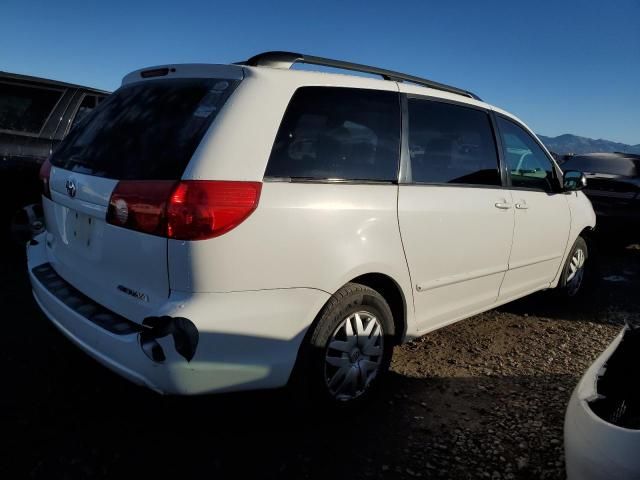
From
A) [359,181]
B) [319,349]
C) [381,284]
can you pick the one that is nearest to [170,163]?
[359,181]

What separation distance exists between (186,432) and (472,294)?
6.45 feet

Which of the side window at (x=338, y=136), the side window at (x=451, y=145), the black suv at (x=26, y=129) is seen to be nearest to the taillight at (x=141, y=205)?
the side window at (x=338, y=136)

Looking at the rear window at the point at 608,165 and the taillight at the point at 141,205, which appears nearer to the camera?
the taillight at the point at 141,205

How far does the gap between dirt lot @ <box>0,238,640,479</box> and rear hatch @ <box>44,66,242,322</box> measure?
66 centimetres

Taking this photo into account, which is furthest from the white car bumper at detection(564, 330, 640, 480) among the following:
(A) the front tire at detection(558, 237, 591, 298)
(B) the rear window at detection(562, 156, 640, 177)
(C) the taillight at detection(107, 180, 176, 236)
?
(B) the rear window at detection(562, 156, 640, 177)

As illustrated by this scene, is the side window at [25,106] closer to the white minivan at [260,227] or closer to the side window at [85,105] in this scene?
the side window at [85,105]

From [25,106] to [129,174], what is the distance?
352 centimetres

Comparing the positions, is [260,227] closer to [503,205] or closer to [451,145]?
[451,145]

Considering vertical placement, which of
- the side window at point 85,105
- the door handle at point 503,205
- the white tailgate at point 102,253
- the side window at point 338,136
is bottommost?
the white tailgate at point 102,253

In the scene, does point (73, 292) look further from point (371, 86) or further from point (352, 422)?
point (371, 86)

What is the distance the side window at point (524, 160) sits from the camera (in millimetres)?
3590

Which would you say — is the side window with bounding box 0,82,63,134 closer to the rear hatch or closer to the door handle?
the rear hatch

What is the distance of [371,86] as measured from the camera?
265 centimetres

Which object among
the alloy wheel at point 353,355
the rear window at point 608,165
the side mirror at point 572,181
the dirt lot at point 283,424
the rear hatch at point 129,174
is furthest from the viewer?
the rear window at point 608,165
